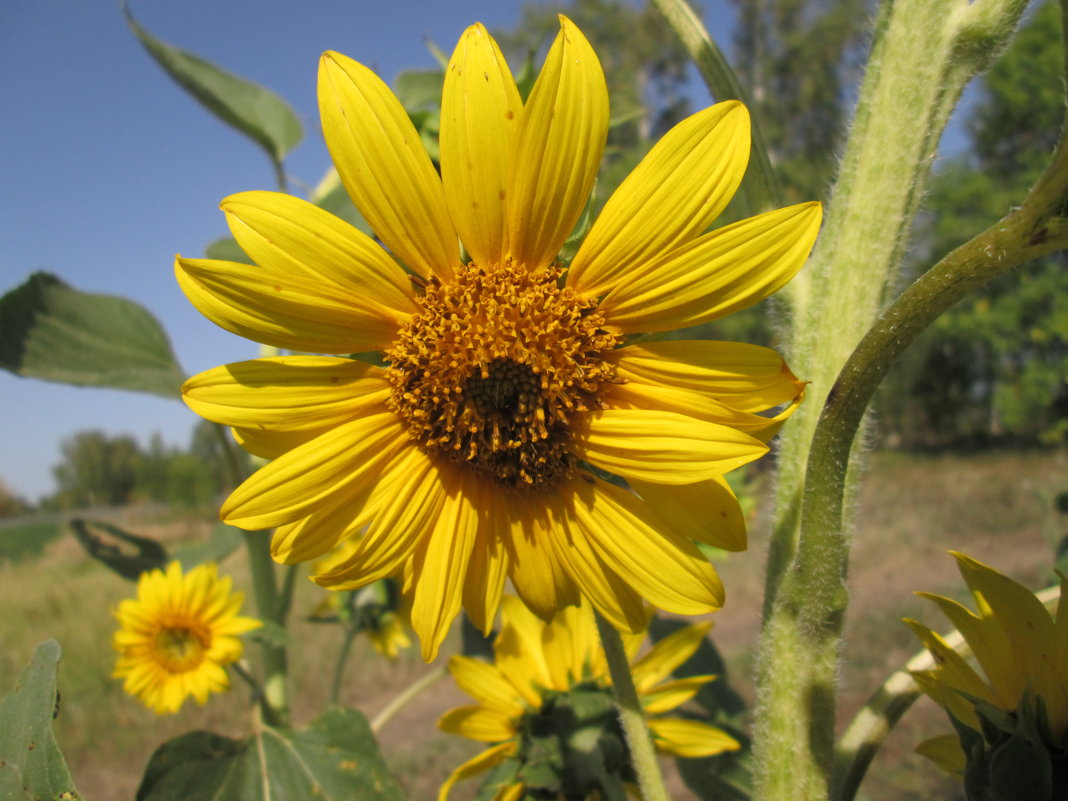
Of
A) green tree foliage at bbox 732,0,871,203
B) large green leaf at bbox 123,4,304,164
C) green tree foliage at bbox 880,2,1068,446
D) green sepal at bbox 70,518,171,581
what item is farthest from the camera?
green tree foliage at bbox 732,0,871,203

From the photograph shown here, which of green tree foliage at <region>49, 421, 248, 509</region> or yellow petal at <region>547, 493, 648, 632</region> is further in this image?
green tree foliage at <region>49, 421, 248, 509</region>

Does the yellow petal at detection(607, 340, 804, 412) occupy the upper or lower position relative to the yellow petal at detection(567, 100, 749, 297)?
lower

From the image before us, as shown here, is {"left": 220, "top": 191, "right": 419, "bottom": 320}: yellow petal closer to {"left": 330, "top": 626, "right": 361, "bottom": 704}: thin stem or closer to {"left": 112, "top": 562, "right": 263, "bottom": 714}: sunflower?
{"left": 330, "top": 626, "right": 361, "bottom": 704}: thin stem

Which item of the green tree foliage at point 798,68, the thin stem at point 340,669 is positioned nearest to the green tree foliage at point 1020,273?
the green tree foliage at point 798,68

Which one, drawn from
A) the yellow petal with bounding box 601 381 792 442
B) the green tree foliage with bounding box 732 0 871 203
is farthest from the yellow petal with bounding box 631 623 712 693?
the green tree foliage with bounding box 732 0 871 203

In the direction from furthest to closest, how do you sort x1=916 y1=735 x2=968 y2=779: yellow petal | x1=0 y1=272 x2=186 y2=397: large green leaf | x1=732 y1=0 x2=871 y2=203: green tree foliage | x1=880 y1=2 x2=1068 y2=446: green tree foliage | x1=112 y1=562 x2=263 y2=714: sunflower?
x1=732 y1=0 x2=871 y2=203: green tree foliage → x1=880 y1=2 x2=1068 y2=446: green tree foliage → x1=112 y1=562 x2=263 y2=714: sunflower → x1=0 y1=272 x2=186 y2=397: large green leaf → x1=916 y1=735 x2=968 y2=779: yellow petal

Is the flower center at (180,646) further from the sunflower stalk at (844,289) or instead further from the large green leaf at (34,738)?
the sunflower stalk at (844,289)
